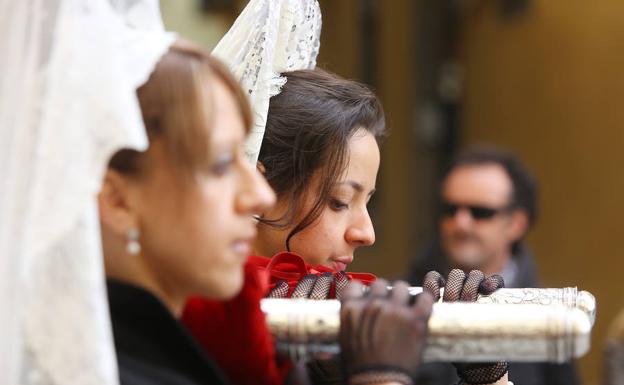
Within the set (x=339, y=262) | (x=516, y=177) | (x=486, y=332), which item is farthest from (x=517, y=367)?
(x=486, y=332)

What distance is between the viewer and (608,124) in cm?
768

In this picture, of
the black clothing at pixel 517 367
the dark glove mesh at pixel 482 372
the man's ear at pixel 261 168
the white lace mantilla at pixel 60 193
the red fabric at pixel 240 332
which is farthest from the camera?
the black clothing at pixel 517 367

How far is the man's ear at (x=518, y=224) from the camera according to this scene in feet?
16.0

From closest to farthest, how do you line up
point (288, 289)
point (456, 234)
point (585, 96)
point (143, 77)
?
point (143, 77), point (288, 289), point (456, 234), point (585, 96)

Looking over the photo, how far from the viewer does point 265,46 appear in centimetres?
260

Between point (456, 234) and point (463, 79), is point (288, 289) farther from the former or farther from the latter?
point (463, 79)

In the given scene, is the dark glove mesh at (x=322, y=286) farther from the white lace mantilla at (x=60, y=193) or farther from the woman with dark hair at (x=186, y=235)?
the white lace mantilla at (x=60, y=193)

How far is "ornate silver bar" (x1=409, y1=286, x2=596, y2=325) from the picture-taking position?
6.86 ft

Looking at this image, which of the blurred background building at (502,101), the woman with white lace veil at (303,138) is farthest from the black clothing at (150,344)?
the blurred background building at (502,101)

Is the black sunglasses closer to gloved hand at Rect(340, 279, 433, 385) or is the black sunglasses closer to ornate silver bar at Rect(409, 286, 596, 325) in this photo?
ornate silver bar at Rect(409, 286, 596, 325)

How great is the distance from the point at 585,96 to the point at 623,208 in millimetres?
860

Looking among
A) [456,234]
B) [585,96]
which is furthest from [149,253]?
[585,96]

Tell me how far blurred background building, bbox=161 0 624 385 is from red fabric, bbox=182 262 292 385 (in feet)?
→ 13.8

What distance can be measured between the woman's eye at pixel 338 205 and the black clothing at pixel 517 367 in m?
0.80
